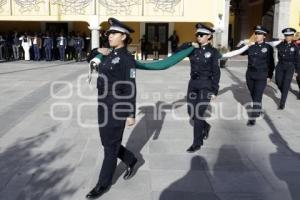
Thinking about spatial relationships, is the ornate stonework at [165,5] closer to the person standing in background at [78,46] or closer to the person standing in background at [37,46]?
the person standing in background at [78,46]

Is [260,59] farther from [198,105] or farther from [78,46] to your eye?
[78,46]

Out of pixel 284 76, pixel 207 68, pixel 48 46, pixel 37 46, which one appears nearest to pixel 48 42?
pixel 48 46

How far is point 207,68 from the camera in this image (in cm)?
676

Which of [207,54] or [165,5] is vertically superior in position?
[165,5]

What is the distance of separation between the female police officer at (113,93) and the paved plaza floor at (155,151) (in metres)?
0.36

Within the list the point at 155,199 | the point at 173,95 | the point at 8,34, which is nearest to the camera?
the point at 155,199

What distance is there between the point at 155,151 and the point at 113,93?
2.02 metres

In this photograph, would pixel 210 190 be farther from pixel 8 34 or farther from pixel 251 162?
pixel 8 34

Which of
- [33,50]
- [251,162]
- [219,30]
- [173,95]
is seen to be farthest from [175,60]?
[33,50]

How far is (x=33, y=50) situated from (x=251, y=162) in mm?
19531

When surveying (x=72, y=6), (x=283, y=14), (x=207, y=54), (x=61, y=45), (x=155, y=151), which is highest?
(x=72, y=6)

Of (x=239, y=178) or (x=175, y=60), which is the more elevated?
(x=175, y=60)

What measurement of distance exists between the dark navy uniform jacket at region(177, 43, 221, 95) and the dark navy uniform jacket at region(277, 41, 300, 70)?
406 cm

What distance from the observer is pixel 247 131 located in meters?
8.24
